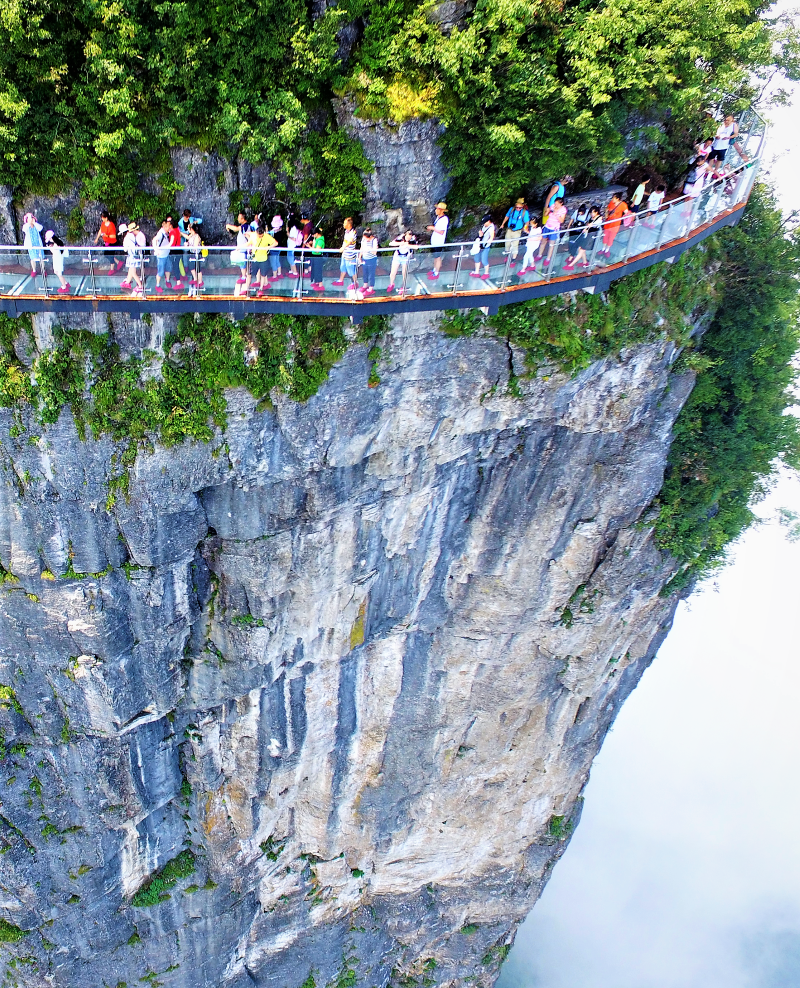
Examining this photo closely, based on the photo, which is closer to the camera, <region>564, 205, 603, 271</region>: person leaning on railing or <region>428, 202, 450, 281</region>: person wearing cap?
<region>428, 202, 450, 281</region>: person wearing cap

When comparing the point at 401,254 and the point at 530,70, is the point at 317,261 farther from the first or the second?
the point at 530,70

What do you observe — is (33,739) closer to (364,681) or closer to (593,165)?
(364,681)

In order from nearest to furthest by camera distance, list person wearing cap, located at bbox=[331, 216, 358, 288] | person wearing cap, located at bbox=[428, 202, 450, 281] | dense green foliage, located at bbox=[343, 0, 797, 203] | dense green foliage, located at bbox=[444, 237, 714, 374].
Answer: dense green foliage, located at bbox=[343, 0, 797, 203]
person wearing cap, located at bbox=[331, 216, 358, 288]
person wearing cap, located at bbox=[428, 202, 450, 281]
dense green foliage, located at bbox=[444, 237, 714, 374]

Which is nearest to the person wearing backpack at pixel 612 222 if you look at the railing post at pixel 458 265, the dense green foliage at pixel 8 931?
the railing post at pixel 458 265

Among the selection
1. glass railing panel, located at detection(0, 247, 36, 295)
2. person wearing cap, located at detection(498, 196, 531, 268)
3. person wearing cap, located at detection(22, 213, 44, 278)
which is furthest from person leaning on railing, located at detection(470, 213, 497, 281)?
glass railing panel, located at detection(0, 247, 36, 295)

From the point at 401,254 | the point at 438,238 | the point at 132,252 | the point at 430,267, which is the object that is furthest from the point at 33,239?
the point at 438,238

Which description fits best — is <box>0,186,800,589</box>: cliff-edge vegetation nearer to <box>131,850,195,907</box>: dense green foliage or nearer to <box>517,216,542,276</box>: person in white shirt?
<box>517,216,542,276</box>: person in white shirt
